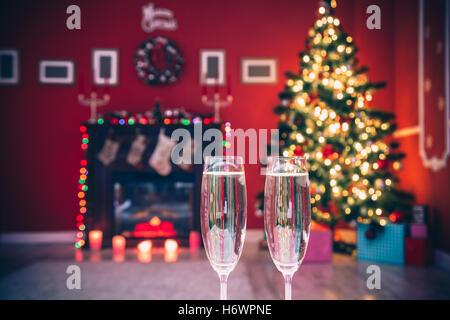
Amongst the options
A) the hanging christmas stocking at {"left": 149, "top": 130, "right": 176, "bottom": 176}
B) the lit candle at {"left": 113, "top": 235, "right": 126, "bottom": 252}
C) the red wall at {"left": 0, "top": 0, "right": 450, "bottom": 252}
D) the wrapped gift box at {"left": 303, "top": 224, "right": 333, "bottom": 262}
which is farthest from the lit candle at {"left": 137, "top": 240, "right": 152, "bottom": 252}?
the wrapped gift box at {"left": 303, "top": 224, "right": 333, "bottom": 262}

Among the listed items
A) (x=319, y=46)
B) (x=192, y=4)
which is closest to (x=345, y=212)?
(x=319, y=46)

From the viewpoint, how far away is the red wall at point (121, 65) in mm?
3939

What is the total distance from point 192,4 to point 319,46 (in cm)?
176

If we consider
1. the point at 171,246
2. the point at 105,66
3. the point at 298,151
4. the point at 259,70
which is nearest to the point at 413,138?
the point at 298,151

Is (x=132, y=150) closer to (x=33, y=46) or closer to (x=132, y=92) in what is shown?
(x=132, y=92)

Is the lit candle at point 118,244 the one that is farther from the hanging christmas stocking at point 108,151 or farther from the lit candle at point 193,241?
the hanging christmas stocking at point 108,151

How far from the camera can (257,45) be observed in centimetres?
407

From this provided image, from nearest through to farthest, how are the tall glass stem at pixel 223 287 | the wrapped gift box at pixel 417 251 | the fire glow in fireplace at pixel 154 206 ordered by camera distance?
the tall glass stem at pixel 223 287 < the wrapped gift box at pixel 417 251 < the fire glow in fireplace at pixel 154 206

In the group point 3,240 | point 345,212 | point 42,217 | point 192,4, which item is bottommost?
point 3,240

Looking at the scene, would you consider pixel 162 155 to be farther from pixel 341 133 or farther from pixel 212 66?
pixel 341 133

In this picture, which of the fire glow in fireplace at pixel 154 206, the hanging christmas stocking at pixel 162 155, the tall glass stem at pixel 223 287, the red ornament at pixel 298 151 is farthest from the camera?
the fire glow in fireplace at pixel 154 206

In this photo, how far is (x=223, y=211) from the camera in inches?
16.7

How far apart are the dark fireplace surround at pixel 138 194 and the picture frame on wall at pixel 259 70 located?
92 centimetres

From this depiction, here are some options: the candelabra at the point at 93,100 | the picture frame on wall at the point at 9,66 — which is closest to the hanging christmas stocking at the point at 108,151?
the candelabra at the point at 93,100
